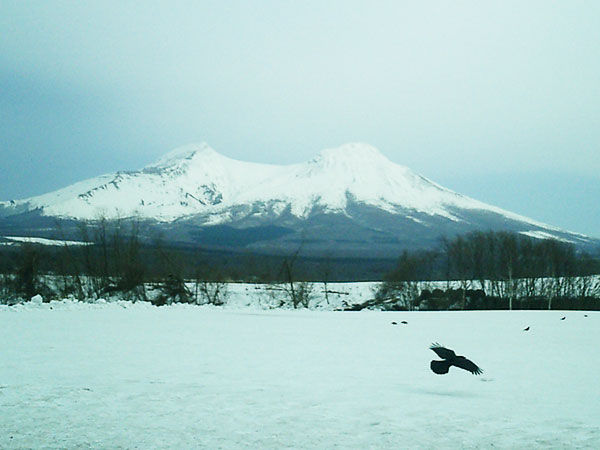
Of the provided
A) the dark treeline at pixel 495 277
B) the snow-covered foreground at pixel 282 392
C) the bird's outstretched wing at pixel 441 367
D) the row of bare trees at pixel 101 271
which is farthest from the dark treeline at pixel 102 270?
the bird's outstretched wing at pixel 441 367

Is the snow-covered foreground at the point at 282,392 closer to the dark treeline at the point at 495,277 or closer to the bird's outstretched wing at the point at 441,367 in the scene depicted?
the bird's outstretched wing at the point at 441,367

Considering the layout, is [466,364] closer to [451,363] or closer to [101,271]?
[451,363]

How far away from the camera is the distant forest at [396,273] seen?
4588cm

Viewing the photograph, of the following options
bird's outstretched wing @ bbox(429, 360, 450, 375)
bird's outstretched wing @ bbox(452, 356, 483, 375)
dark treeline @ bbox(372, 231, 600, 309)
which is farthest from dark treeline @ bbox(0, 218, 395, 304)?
bird's outstretched wing @ bbox(452, 356, 483, 375)

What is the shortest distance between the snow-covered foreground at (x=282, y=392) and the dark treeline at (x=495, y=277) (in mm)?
38986

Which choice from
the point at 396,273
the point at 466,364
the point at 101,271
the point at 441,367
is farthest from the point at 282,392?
the point at 396,273

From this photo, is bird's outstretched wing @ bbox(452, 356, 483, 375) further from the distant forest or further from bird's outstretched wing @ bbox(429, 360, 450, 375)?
the distant forest

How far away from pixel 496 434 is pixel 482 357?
23.6 ft

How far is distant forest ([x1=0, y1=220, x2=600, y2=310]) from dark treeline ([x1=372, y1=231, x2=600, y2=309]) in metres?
0.10

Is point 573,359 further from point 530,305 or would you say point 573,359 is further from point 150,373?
point 530,305

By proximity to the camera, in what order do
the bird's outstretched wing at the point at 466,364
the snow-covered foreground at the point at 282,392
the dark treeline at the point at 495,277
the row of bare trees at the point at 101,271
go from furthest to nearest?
1. the dark treeline at the point at 495,277
2. the row of bare trees at the point at 101,271
3. the bird's outstretched wing at the point at 466,364
4. the snow-covered foreground at the point at 282,392

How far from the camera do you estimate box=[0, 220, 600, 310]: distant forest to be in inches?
1806

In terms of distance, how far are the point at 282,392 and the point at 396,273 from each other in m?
52.4

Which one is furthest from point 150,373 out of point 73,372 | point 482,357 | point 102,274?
point 102,274
